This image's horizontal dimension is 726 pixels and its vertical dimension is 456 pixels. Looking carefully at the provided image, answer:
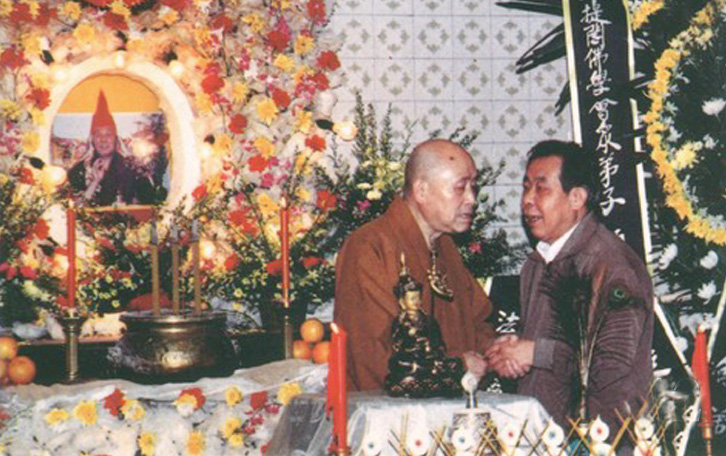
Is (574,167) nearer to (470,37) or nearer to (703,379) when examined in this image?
(703,379)

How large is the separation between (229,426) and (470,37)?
2.94 m

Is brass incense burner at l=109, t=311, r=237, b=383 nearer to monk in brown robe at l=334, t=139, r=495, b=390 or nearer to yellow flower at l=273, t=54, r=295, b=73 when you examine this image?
monk in brown robe at l=334, t=139, r=495, b=390

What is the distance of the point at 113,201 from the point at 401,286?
3223 millimetres

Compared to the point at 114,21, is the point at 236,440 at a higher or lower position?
lower

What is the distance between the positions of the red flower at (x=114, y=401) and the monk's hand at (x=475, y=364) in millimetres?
1456

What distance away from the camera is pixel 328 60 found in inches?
259

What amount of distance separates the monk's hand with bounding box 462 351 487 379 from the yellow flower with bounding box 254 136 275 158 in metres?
2.56

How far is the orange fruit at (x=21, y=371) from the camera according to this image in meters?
5.19

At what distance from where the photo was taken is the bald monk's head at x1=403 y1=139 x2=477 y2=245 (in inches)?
177

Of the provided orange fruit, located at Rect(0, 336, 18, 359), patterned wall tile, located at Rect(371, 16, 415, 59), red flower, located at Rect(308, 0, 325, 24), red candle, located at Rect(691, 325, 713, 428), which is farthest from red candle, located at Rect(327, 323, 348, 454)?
patterned wall tile, located at Rect(371, 16, 415, 59)

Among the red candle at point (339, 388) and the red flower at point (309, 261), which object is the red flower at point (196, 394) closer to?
the red flower at point (309, 261)

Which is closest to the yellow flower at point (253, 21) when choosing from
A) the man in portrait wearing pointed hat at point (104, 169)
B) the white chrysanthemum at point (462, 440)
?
the man in portrait wearing pointed hat at point (104, 169)

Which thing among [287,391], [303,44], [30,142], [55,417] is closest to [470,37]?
[303,44]

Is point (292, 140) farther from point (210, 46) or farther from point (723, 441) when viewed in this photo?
point (723, 441)
